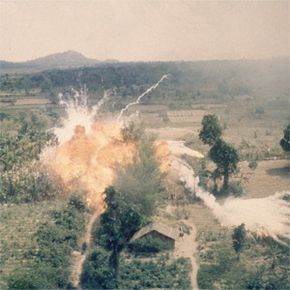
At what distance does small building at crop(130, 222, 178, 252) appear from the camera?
44.4 metres

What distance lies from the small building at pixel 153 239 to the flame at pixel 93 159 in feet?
30.6

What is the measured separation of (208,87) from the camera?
144 metres

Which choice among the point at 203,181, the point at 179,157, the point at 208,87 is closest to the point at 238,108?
the point at 208,87

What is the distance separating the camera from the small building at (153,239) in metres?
44.4

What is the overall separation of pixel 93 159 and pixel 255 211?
18.6 meters

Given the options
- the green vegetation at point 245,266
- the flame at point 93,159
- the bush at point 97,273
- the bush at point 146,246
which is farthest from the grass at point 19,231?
the green vegetation at point 245,266

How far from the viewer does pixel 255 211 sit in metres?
50.3

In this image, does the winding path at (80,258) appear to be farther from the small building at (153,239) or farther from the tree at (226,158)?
the tree at (226,158)

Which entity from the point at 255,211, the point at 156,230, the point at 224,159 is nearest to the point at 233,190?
the point at 224,159

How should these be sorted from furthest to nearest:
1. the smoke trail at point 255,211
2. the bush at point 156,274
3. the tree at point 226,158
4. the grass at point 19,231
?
the tree at point 226,158
the smoke trail at point 255,211
the grass at point 19,231
the bush at point 156,274

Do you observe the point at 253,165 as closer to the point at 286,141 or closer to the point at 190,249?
the point at 286,141

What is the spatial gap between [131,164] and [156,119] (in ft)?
180

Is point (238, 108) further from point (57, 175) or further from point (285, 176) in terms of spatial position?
point (57, 175)

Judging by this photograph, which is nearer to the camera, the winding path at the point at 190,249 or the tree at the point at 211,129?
the winding path at the point at 190,249
